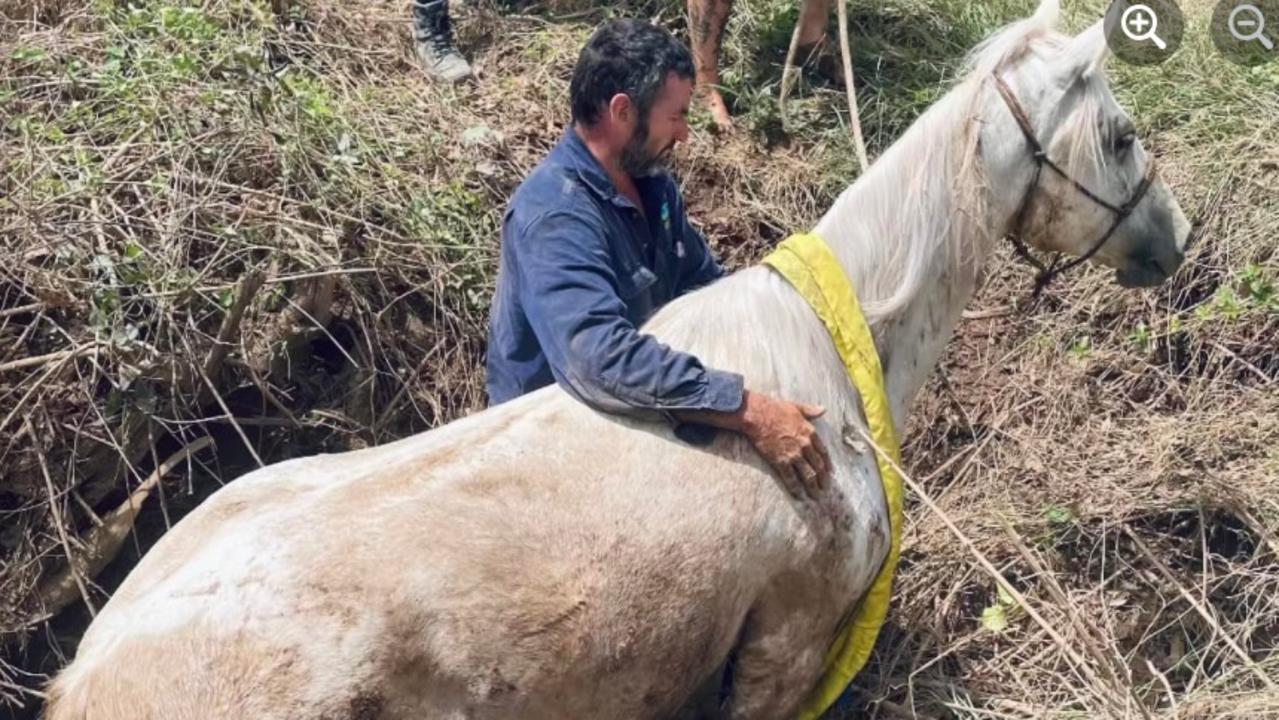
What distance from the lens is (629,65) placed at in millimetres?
3285

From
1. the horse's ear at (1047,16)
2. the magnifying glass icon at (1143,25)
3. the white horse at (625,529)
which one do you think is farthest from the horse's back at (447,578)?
the magnifying glass icon at (1143,25)

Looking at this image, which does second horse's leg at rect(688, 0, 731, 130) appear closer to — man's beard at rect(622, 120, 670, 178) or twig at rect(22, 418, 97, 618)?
man's beard at rect(622, 120, 670, 178)

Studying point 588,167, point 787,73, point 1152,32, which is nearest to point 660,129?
point 588,167

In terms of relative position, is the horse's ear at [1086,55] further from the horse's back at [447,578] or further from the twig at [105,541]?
the twig at [105,541]

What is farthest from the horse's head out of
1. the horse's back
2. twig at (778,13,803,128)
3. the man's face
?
twig at (778,13,803,128)

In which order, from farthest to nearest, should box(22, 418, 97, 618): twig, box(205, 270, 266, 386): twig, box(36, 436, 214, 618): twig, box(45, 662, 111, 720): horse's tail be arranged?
1. box(205, 270, 266, 386): twig
2. box(36, 436, 214, 618): twig
3. box(22, 418, 97, 618): twig
4. box(45, 662, 111, 720): horse's tail

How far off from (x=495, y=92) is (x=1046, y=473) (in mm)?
2749

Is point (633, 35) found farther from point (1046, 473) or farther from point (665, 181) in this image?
point (1046, 473)

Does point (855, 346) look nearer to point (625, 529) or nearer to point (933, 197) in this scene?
point (933, 197)

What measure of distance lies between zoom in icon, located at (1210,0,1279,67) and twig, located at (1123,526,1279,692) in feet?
8.50

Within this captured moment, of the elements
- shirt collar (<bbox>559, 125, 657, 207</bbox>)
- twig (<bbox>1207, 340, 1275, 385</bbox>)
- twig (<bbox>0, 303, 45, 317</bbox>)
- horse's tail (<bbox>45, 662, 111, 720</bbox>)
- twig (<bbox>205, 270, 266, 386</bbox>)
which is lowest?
twig (<bbox>1207, 340, 1275, 385</bbox>)

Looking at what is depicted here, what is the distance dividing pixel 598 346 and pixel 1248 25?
4.34 metres

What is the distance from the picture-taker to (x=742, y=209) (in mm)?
5363

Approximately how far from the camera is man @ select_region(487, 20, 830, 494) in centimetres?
307
